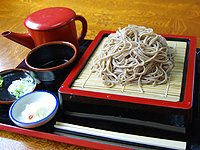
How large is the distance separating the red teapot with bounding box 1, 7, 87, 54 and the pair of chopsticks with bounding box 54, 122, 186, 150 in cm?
55

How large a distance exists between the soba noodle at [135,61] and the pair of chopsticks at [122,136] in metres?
0.22

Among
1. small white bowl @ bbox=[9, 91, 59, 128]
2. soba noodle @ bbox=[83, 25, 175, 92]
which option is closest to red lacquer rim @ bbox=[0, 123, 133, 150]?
small white bowl @ bbox=[9, 91, 59, 128]

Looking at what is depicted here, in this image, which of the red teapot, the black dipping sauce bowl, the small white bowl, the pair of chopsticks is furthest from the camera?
the red teapot

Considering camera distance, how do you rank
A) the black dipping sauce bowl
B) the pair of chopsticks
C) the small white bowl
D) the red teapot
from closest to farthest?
the pair of chopsticks, the small white bowl, the black dipping sauce bowl, the red teapot

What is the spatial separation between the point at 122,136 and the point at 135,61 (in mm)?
355

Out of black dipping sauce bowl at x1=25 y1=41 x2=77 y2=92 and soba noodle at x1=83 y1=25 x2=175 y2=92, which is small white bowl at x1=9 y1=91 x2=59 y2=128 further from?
soba noodle at x1=83 y1=25 x2=175 y2=92

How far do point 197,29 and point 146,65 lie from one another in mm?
944

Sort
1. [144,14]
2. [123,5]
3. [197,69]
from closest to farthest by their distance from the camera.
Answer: [197,69]
[144,14]
[123,5]

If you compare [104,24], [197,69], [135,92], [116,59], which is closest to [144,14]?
[104,24]

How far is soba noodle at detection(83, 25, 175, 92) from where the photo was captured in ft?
3.67

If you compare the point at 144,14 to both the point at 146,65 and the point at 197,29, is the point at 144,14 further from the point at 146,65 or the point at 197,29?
the point at 146,65

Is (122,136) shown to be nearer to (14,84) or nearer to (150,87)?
(150,87)

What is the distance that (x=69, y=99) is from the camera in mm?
1109

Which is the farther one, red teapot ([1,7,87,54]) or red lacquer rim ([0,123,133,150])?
red teapot ([1,7,87,54])
